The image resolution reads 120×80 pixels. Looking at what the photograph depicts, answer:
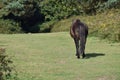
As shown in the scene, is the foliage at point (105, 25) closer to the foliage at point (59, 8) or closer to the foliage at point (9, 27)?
the foliage at point (59, 8)

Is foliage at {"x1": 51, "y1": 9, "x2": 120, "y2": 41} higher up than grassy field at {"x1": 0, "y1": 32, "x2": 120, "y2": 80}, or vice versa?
grassy field at {"x1": 0, "y1": 32, "x2": 120, "y2": 80}

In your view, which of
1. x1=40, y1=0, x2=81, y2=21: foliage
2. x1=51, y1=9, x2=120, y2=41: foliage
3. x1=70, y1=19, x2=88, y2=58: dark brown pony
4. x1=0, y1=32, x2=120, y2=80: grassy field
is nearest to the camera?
x1=0, y1=32, x2=120, y2=80: grassy field

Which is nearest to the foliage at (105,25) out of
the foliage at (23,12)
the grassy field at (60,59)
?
the grassy field at (60,59)

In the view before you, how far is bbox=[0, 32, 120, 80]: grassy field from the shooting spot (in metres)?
13.4

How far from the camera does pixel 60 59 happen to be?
54.4 ft

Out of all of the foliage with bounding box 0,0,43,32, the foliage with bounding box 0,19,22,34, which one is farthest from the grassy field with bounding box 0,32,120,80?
the foliage with bounding box 0,0,43,32

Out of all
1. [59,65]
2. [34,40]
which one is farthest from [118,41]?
[59,65]

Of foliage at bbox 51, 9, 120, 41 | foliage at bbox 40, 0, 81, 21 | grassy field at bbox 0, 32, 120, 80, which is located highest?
grassy field at bbox 0, 32, 120, 80

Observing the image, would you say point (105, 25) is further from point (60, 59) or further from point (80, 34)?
point (60, 59)

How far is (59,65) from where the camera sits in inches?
595

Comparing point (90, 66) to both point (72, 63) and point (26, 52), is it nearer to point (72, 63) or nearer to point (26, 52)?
point (72, 63)

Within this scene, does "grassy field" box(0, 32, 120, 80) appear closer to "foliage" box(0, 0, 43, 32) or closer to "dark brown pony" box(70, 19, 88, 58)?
"dark brown pony" box(70, 19, 88, 58)

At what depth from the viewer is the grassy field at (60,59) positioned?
13383 millimetres

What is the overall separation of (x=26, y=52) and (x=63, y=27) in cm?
1460
